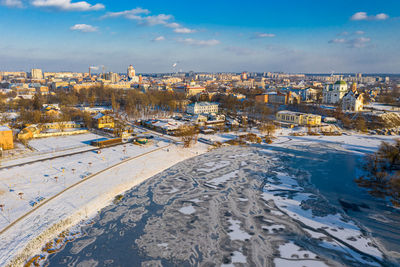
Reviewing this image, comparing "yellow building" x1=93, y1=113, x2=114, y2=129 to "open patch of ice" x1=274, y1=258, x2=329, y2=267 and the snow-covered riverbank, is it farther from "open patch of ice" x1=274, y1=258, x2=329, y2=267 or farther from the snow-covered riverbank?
"open patch of ice" x1=274, y1=258, x2=329, y2=267

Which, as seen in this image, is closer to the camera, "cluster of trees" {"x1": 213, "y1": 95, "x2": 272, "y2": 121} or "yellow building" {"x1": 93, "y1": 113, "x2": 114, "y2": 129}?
"yellow building" {"x1": 93, "y1": 113, "x2": 114, "y2": 129}

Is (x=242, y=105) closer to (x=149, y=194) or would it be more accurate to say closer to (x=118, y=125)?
(x=118, y=125)

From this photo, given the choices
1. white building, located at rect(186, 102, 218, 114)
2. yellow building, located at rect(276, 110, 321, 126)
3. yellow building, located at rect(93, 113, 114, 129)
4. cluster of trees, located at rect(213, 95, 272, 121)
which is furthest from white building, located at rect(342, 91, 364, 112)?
yellow building, located at rect(93, 113, 114, 129)

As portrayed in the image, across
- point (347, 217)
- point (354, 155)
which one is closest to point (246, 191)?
point (347, 217)

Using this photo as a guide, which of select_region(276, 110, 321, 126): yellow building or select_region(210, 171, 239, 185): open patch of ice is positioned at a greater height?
select_region(276, 110, 321, 126): yellow building

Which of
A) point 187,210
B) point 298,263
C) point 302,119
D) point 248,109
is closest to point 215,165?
point 187,210

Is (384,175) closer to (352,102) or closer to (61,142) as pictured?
(61,142)
